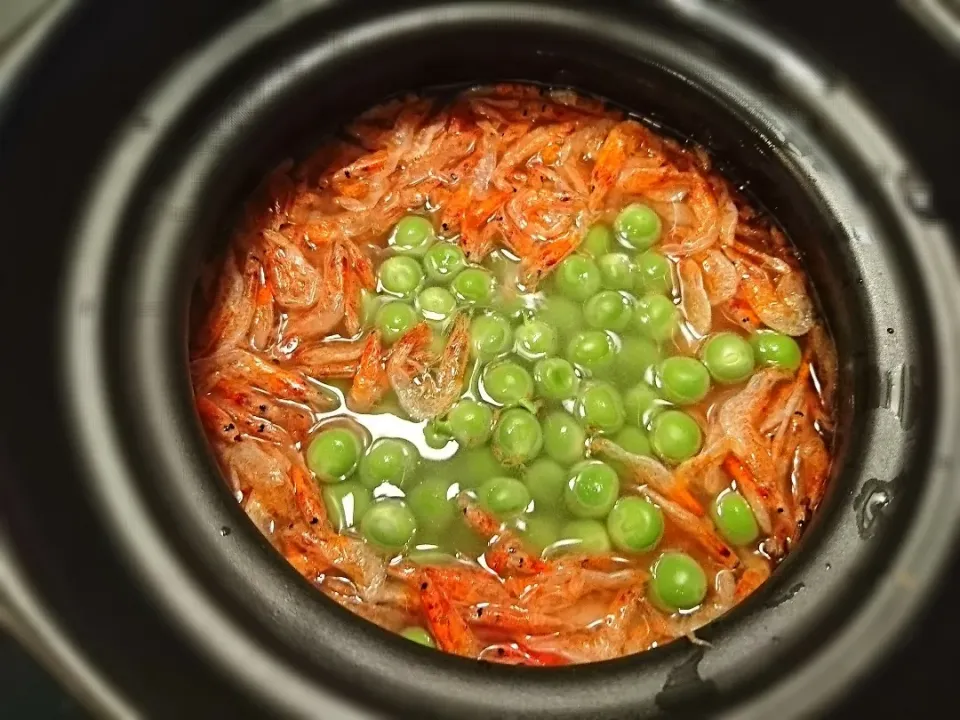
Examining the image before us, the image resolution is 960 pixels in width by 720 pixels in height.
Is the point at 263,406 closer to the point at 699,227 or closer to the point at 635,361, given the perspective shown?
the point at 635,361

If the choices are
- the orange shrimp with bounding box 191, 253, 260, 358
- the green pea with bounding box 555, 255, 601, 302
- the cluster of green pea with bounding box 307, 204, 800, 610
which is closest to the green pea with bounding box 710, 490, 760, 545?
the cluster of green pea with bounding box 307, 204, 800, 610

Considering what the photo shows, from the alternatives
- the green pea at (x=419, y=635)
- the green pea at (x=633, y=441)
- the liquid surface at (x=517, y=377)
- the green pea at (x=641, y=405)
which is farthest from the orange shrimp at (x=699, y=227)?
the green pea at (x=419, y=635)

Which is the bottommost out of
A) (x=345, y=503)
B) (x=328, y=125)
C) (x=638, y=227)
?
(x=345, y=503)

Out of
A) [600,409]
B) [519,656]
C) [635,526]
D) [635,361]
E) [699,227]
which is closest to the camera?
[519,656]

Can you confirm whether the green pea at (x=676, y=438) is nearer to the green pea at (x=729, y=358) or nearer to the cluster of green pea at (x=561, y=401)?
the cluster of green pea at (x=561, y=401)

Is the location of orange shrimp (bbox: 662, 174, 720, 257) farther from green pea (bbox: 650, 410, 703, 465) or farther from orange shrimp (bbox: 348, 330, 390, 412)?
orange shrimp (bbox: 348, 330, 390, 412)

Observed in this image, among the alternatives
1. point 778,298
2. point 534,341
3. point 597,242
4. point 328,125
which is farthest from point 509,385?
point 328,125

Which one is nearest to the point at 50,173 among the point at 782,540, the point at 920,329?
the point at 782,540
